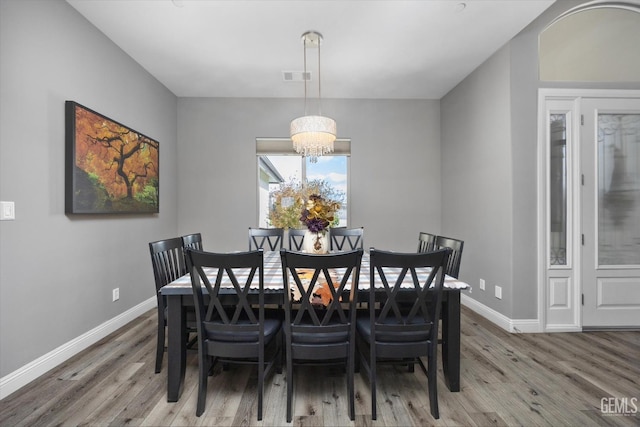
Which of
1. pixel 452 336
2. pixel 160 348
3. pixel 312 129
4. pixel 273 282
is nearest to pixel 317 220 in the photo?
pixel 273 282

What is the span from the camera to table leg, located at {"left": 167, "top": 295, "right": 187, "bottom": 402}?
1718 millimetres

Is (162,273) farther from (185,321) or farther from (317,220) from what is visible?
(317,220)

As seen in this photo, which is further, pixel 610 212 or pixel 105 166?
pixel 610 212

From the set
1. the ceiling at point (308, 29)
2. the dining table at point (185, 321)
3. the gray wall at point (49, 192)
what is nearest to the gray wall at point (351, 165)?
the ceiling at point (308, 29)

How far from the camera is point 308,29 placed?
2637 mm

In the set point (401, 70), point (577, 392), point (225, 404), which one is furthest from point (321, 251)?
point (401, 70)

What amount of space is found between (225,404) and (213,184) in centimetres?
310

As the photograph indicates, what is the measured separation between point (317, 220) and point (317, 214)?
0.15 ft

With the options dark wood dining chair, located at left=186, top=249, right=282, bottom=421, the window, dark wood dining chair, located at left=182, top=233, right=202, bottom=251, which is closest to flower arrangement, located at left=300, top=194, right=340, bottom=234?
dark wood dining chair, located at left=186, top=249, right=282, bottom=421

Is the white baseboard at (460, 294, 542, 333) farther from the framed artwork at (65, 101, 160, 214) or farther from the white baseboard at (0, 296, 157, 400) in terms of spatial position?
the framed artwork at (65, 101, 160, 214)

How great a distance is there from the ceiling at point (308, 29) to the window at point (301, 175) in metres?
1.00

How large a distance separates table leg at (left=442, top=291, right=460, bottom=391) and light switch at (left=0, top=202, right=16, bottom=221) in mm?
2851

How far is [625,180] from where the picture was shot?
283cm

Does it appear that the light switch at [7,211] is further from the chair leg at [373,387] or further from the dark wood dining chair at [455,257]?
the dark wood dining chair at [455,257]
